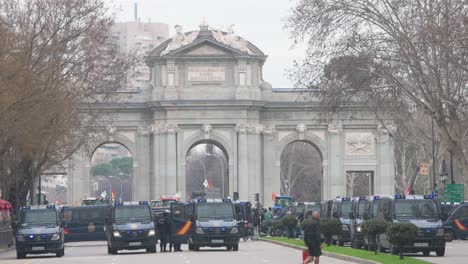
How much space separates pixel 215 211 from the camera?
58.7 m

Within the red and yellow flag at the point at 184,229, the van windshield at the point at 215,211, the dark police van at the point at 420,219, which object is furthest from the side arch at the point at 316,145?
the dark police van at the point at 420,219

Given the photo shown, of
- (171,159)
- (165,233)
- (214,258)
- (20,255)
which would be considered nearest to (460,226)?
(165,233)

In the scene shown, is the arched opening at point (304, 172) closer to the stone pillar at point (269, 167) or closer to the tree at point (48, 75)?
the stone pillar at point (269, 167)

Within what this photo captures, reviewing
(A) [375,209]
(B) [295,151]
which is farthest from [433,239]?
(B) [295,151]

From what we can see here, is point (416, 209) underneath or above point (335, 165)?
underneath

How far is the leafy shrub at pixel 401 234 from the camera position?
46188 millimetres

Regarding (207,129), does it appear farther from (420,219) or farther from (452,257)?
(452,257)

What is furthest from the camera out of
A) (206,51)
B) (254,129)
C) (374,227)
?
(254,129)

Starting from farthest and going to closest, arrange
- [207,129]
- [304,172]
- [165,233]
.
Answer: [304,172], [207,129], [165,233]

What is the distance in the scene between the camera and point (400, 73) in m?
67.4

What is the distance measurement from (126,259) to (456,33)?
574 inches

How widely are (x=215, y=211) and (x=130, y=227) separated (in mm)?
3832

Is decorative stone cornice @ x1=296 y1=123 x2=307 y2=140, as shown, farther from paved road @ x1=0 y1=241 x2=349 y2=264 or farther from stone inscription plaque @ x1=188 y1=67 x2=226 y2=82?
paved road @ x1=0 y1=241 x2=349 y2=264

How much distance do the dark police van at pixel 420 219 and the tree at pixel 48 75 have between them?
16795 mm
